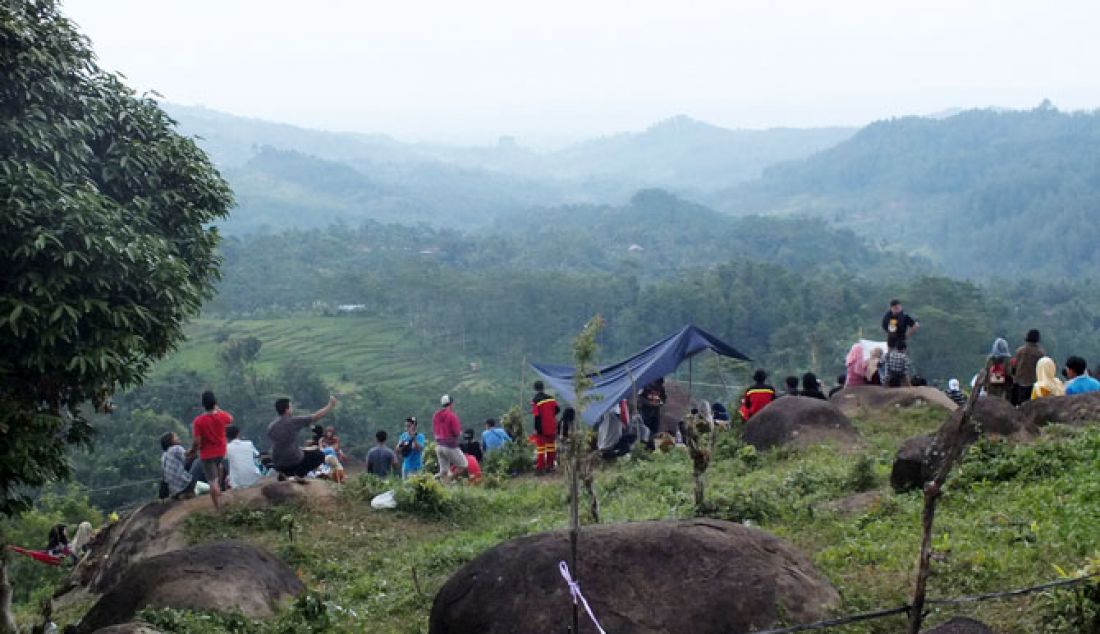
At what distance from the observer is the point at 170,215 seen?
9.20 meters

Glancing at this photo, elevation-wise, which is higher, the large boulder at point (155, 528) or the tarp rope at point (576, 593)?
the tarp rope at point (576, 593)

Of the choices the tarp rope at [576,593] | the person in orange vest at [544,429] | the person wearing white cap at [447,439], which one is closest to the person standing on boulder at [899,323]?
the person in orange vest at [544,429]

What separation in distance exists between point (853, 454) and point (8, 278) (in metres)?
9.55

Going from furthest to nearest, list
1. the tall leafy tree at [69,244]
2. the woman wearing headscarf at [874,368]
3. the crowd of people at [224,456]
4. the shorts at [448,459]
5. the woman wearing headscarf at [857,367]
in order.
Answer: the woman wearing headscarf at [857,367] < the woman wearing headscarf at [874,368] < the shorts at [448,459] < the crowd of people at [224,456] < the tall leafy tree at [69,244]

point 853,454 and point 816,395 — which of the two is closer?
point 853,454

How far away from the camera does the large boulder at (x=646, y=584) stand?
21.3ft

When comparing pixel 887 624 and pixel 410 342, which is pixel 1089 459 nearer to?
pixel 887 624

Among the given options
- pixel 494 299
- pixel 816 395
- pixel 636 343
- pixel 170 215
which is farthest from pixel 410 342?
pixel 170 215

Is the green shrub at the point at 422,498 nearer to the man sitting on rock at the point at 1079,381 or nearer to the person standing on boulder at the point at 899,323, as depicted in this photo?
the person standing on boulder at the point at 899,323

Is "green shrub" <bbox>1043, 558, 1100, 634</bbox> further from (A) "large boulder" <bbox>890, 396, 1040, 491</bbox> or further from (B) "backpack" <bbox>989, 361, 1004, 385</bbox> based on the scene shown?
(B) "backpack" <bbox>989, 361, 1004, 385</bbox>

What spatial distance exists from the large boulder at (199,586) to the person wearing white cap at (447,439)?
455cm

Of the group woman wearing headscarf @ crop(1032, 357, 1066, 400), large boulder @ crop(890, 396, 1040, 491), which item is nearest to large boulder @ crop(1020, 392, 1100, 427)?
large boulder @ crop(890, 396, 1040, 491)

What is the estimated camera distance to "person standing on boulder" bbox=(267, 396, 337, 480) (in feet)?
40.4

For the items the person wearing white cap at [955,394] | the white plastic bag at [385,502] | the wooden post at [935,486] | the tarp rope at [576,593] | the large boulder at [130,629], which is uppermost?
the wooden post at [935,486]
